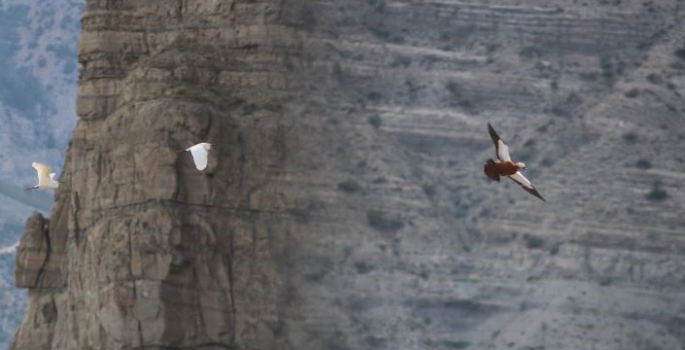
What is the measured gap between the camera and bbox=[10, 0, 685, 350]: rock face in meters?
55.3

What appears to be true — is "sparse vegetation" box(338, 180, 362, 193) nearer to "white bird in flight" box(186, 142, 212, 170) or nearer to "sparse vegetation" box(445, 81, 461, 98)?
"sparse vegetation" box(445, 81, 461, 98)

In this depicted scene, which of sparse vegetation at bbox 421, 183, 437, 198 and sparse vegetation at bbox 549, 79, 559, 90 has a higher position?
sparse vegetation at bbox 549, 79, 559, 90

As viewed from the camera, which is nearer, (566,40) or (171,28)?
(171,28)

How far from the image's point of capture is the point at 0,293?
105875 mm

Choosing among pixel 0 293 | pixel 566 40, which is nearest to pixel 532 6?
pixel 566 40

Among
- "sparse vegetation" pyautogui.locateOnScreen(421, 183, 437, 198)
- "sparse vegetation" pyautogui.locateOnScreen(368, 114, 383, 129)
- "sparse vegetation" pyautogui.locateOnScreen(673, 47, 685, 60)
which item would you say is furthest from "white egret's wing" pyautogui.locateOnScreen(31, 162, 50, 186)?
"sparse vegetation" pyautogui.locateOnScreen(673, 47, 685, 60)

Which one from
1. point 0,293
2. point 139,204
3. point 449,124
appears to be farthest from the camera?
point 0,293

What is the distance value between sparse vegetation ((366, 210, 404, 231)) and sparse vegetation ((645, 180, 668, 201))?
5.36 m

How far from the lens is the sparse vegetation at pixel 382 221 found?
58469 millimetres

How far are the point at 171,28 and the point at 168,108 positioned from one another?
2.59 meters

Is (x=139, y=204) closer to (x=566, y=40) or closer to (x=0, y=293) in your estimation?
(x=566, y=40)

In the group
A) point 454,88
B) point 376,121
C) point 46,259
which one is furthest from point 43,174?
point 454,88

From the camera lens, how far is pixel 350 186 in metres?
58.4

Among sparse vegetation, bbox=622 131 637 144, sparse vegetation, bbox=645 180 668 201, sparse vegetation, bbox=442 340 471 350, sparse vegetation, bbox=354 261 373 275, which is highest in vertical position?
sparse vegetation, bbox=622 131 637 144
